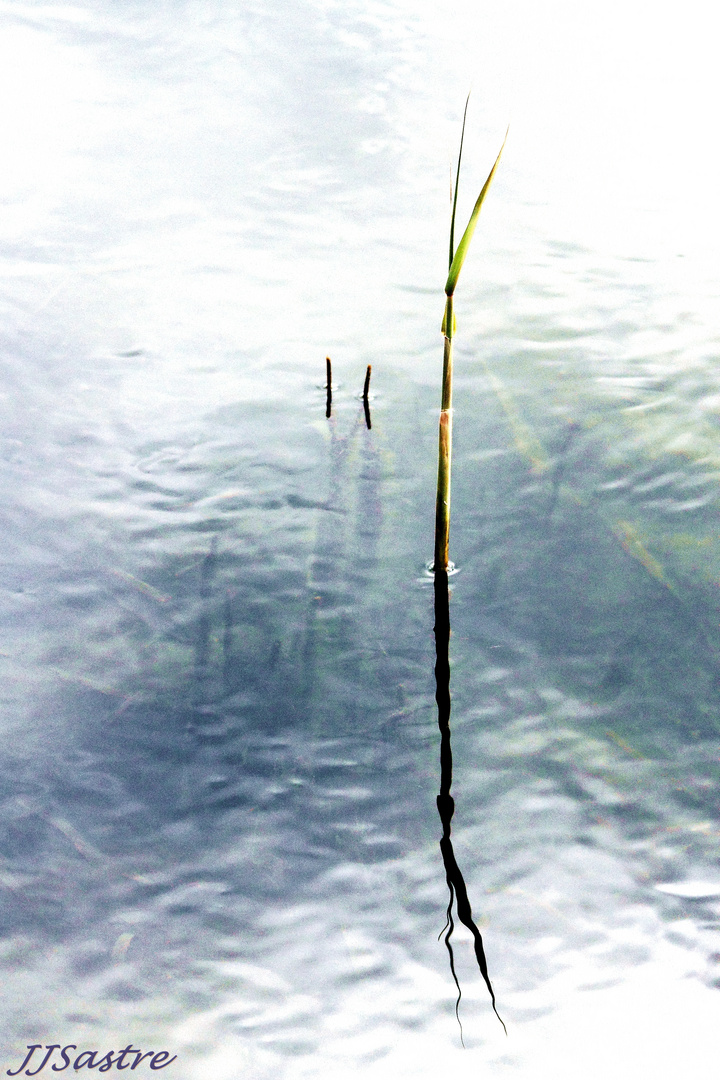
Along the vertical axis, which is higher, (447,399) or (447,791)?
(447,399)

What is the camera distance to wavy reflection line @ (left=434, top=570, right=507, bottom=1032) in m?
1.90

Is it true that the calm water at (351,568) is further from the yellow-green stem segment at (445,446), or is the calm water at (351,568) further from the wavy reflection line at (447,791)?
the yellow-green stem segment at (445,446)

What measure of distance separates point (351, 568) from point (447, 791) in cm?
74

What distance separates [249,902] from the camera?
197 cm

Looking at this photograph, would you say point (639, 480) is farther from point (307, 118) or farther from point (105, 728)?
point (307, 118)

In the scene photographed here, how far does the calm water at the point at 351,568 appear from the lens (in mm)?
1867

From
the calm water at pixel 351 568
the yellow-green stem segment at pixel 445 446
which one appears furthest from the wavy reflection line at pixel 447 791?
the yellow-green stem segment at pixel 445 446

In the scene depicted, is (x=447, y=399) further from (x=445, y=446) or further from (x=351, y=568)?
(x=351, y=568)

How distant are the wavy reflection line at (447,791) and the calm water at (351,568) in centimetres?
3

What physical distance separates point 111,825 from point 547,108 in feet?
12.9

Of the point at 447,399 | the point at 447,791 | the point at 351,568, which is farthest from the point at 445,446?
the point at 447,791

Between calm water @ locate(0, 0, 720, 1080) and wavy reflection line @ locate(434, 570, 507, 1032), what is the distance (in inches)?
1.0

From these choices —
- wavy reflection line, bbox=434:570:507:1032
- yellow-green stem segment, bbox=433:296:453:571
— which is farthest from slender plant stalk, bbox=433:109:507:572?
wavy reflection line, bbox=434:570:507:1032

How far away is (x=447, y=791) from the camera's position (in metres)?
2.17
